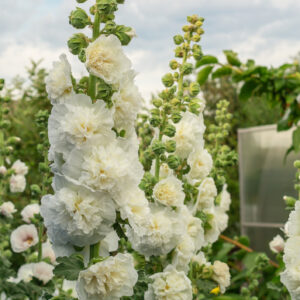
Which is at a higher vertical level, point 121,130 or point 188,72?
point 188,72

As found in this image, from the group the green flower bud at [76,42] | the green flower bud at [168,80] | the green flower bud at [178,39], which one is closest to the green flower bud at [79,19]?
the green flower bud at [76,42]

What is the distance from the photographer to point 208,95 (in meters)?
8.47

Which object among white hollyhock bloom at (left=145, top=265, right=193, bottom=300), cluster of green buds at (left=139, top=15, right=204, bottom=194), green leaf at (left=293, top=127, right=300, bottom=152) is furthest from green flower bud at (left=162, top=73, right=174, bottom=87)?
green leaf at (left=293, top=127, right=300, bottom=152)

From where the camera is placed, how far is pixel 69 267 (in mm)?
942

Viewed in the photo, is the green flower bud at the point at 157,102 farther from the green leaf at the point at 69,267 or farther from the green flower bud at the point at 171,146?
the green leaf at the point at 69,267

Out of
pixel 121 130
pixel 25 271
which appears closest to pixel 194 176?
pixel 121 130

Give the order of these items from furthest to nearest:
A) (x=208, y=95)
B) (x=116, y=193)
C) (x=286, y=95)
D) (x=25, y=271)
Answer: (x=208, y=95) < (x=286, y=95) < (x=25, y=271) < (x=116, y=193)

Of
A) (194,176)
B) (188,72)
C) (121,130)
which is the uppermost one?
(188,72)

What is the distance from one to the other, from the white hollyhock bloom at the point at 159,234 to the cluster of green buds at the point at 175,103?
0.07 metres

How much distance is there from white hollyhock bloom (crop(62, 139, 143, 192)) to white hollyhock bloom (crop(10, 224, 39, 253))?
2.97 ft

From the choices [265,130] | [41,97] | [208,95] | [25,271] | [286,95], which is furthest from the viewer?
[208,95]

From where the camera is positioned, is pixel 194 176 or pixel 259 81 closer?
pixel 194 176

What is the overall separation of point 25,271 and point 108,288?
1009 mm

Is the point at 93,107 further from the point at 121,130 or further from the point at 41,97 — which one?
the point at 41,97
